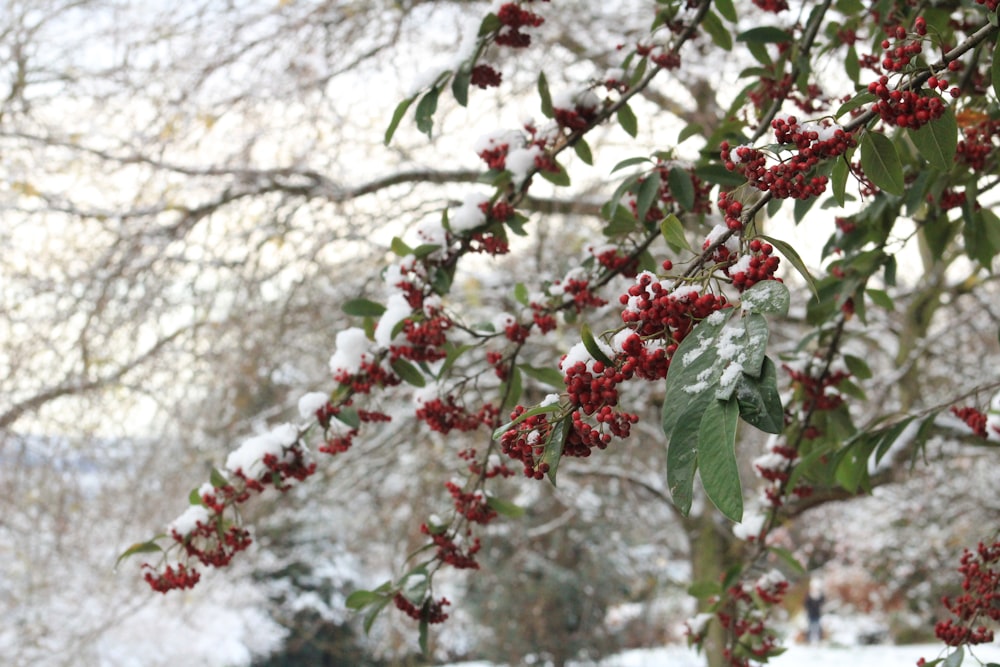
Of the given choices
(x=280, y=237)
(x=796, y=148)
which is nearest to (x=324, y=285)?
(x=280, y=237)

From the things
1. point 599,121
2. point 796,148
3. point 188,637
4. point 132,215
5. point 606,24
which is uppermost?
point 606,24

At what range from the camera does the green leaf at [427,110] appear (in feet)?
5.18

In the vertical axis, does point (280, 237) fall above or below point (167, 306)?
above

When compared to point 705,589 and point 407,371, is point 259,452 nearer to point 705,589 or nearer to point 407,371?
point 407,371

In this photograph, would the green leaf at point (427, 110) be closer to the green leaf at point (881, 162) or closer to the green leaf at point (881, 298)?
the green leaf at point (881, 162)

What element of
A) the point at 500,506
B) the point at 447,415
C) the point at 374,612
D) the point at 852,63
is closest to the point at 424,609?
the point at 374,612

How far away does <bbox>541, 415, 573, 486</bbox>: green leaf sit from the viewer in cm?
80

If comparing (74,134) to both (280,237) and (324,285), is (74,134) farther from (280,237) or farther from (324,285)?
(324,285)

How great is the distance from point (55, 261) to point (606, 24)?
124 inches

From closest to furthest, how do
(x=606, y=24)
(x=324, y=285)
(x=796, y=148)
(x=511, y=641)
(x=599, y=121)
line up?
(x=796, y=148)
(x=599, y=121)
(x=606, y=24)
(x=324, y=285)
(x=511, y=641)

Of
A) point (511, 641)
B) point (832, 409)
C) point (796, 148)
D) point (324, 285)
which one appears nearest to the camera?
point (796, 148)

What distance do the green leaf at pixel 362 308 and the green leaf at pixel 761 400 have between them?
3.46ft

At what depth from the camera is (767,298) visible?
2.36ft

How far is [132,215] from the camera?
3.93 metres
